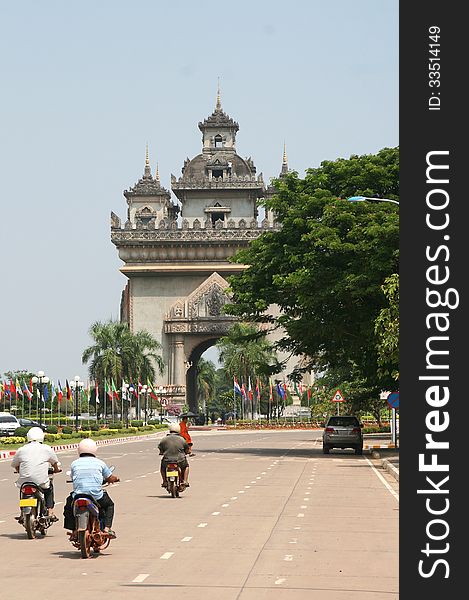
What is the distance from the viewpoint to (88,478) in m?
16.1

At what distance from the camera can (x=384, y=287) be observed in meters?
39.1

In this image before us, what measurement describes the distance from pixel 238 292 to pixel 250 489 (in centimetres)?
2162

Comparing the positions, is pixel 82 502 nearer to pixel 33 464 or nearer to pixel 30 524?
pixel 30 524

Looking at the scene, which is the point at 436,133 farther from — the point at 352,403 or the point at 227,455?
the point at 352,403

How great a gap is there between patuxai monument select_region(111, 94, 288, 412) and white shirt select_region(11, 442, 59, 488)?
8265 cm

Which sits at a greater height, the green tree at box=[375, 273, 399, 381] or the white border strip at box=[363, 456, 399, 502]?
the green tree at box=[375, 273, 399, 381]

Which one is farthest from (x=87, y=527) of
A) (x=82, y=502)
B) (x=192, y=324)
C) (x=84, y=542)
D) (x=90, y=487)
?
(x=192, y=324)

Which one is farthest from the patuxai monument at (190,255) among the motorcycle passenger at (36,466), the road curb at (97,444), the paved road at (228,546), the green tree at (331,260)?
the motorcycle passenger at (36,466)

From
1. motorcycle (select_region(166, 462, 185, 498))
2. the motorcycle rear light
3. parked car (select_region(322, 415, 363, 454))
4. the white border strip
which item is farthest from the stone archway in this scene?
the motorcycle rear light

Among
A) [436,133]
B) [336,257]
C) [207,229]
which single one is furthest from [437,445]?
[207,229]

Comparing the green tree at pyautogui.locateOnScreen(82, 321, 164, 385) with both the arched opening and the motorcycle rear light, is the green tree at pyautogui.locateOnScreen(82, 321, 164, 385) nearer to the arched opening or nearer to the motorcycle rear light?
the arched opening

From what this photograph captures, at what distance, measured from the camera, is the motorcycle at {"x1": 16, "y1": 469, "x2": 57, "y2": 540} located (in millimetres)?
17734

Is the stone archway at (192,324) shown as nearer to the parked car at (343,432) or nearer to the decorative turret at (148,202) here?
the decorative turret at (148,202)

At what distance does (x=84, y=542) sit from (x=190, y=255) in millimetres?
91103
